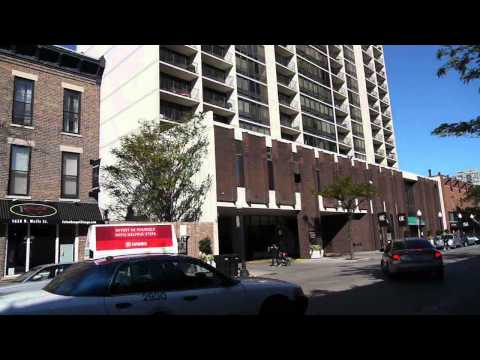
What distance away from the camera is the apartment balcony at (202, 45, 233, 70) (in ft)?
138

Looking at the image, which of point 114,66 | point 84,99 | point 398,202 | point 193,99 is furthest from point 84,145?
point 398,202

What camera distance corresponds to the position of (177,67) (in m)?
39.0

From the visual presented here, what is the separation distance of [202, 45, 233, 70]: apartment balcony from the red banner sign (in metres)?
28.9

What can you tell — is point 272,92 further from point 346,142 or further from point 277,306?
point 277,306

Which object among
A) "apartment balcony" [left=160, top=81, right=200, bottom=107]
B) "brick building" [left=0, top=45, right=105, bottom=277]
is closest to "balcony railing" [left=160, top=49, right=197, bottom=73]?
"apartment balcony" [left=160, top=81, right=200, bottom=107]

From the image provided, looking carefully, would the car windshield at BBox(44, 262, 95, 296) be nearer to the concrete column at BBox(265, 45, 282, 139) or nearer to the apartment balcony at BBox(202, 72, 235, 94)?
the apartment balcony at BBox(202, 72, 235, 94)

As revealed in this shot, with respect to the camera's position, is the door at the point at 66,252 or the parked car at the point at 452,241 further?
the parked car at the point at 452,241

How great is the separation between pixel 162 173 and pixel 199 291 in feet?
64.9

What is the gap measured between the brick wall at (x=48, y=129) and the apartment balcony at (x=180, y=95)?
14.5 m

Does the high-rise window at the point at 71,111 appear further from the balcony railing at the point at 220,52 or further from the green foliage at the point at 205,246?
the balcony railing at the point at 220,52

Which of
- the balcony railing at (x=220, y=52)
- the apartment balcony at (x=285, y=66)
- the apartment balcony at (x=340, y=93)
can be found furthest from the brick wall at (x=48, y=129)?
the apartment balcony at (x=340, y=93)

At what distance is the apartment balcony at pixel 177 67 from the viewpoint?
3864cm
